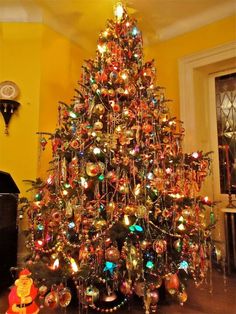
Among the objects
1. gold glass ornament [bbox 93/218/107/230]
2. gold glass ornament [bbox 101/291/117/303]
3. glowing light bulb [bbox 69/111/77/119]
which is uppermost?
glowing light bulb [bbox 69/111/77/119]

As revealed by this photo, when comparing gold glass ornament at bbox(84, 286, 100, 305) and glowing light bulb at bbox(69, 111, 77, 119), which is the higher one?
glowing light bulb at bbox(69, 111, 77, 119)

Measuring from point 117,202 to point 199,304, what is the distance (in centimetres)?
83

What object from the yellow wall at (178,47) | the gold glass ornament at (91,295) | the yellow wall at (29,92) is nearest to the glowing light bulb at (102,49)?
the yellow wall at (29,92)

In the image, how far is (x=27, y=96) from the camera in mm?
2314

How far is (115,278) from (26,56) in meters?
2.06

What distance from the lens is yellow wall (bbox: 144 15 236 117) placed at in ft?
7.81

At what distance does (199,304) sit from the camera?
1.56m

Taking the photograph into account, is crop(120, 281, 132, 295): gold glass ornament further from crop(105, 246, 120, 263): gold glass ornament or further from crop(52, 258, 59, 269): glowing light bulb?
crop(52, 258, 59, 269): glowing light bulb

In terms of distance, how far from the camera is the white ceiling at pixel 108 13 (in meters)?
2.33

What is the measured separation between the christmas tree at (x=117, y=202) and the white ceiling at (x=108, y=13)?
0.83m

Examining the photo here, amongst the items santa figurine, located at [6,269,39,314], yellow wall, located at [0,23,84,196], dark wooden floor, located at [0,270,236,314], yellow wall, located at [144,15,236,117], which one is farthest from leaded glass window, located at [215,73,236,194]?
santa figurine, located at [6,269,39,314]

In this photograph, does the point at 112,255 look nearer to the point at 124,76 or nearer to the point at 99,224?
the point at 99,224

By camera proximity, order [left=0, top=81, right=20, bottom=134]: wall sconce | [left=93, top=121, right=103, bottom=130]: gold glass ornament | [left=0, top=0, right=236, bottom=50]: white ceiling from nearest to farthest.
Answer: [left=93, top=121, right=103, bottom=130]: gold glass ornament → [left=0, top=81, right=20, bottom=134]: wall sconce → [left=0, top=0, right=236, bottom=50]: white ceiling

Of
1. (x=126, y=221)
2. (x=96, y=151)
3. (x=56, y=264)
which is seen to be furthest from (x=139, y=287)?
(x=96, y=151)
